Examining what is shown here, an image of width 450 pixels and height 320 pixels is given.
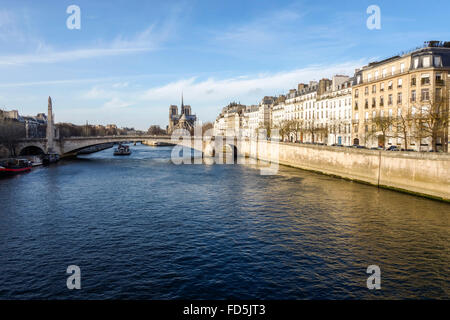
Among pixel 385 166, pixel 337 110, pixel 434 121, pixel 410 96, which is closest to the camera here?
pixel 385 166

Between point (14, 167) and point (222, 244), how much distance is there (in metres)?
38.3

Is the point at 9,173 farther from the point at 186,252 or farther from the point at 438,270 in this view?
the point at 438,270

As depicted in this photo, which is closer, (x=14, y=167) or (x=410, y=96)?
(x=410, y=96)

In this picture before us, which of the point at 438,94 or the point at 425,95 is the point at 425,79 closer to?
the point at 425,95

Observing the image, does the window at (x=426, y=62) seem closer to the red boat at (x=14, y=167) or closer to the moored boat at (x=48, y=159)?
the red boat at (x=14, y=167)

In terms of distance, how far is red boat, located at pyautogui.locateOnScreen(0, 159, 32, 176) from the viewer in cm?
4275

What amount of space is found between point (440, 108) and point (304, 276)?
1281 inches

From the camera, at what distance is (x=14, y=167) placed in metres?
44.4

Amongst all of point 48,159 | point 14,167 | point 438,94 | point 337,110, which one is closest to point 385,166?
point 438,94

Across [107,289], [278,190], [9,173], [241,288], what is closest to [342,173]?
[278,190]

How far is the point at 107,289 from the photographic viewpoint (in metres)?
12.2

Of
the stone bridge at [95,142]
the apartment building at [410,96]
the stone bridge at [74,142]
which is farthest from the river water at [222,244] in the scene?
the stone bridge at [95,142]

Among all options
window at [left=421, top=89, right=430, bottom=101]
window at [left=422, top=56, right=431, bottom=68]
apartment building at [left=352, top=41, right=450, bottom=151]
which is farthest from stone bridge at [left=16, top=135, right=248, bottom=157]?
window at [left=422, top=56, right=431, bottom=68]
